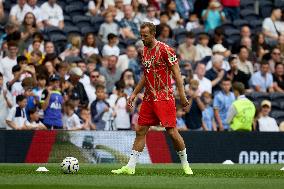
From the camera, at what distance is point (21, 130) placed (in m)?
21.4

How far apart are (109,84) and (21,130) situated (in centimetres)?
439

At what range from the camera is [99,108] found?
23578mm

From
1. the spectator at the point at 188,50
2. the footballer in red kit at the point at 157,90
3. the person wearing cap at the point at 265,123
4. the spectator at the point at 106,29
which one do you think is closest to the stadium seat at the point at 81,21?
the spectator at the point at 106,29

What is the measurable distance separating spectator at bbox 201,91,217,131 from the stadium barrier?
1.55 m

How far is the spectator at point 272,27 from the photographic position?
29875 mm

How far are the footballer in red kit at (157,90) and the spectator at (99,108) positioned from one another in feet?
22.6

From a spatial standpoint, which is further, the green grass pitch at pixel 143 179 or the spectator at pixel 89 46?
the spectator at pixel 89 46

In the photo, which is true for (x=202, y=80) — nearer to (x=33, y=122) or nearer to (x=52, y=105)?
(x=52, y=105)

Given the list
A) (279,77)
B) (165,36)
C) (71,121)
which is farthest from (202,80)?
(71,121)

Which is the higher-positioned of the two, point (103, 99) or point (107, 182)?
point (103, 99)

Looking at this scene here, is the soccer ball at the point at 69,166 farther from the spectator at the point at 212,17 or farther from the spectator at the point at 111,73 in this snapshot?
the spectator at the point at 212,17

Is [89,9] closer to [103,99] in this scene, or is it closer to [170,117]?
[103,99]

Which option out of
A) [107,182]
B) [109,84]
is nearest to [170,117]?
[107,182]

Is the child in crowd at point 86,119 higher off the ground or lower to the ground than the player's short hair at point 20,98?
lower
